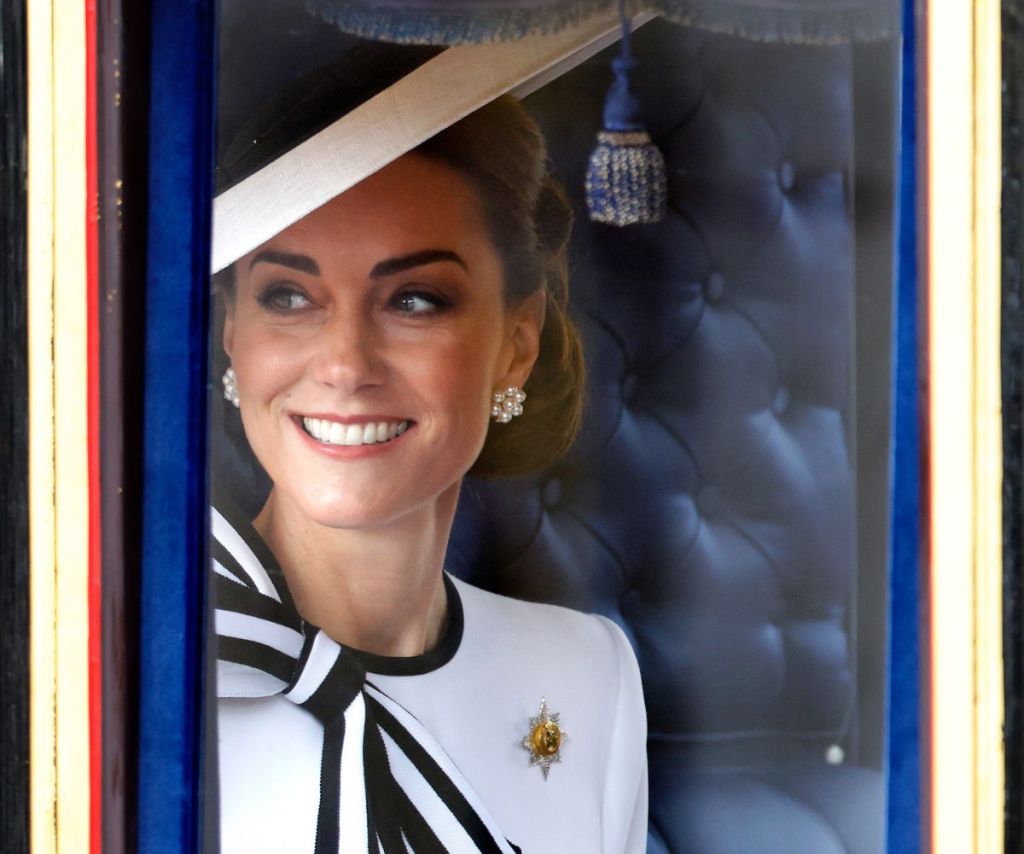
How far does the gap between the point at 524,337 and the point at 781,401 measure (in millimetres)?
266

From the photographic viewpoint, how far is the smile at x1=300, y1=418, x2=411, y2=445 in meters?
1.18

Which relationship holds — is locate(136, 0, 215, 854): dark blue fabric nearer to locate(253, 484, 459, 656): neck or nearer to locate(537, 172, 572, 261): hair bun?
locate(253, 484, 459, 656): neck

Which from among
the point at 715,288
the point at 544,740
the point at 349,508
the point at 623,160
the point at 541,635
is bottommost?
the point at 544,740

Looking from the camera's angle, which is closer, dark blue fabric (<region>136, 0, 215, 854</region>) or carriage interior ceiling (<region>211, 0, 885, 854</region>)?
dark blue fabric (<region>136, 0, 215, 854</region>)

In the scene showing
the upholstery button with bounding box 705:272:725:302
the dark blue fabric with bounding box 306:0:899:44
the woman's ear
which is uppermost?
the dark blue fabric with bounding box 306:0:899:44

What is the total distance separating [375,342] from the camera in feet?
3.84

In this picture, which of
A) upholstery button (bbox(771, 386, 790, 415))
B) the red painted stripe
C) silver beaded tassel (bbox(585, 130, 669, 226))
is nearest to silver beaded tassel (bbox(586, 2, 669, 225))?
silver beaded tassel (bbox(585, 130, 669, 226))

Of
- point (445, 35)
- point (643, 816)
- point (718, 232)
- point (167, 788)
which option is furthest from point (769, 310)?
point (167, 788)

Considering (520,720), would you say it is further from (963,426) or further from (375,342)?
(963,426)

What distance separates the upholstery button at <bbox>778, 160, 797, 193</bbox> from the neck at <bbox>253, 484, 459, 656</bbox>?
0.44 meters

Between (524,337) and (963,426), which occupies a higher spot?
(524,337)

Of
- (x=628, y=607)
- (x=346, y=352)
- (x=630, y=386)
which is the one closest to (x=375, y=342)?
(x=346, y=352)

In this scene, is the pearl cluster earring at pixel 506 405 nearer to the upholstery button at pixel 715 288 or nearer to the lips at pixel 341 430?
the lips at pixel 341 430

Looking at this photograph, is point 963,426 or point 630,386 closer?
point 963,426
